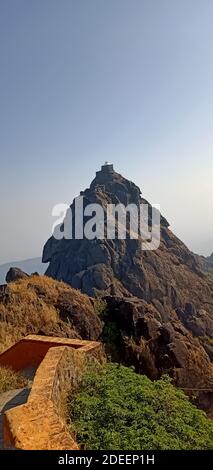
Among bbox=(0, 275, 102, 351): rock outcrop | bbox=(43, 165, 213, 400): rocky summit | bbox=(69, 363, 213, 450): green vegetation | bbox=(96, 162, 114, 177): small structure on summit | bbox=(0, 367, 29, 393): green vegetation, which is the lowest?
bbox=(69, 363, 213, 450): green vegetation

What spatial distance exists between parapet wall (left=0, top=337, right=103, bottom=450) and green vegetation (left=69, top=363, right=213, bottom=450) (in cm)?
35

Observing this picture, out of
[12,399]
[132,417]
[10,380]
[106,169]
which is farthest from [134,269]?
[132,417]

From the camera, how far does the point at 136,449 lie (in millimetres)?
5488

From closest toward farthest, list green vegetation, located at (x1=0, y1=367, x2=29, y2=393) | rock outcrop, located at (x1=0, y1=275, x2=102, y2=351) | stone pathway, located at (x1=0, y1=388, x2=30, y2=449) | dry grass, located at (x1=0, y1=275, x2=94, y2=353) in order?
stone pathway, located at (x1=0, y1=388, x2=30, y2=449) → green vegetation, located at (x1=0, y1=367, x2=29, y2=393) → dry grass, located at (x1=0, y1=275, x2=94, y2=353) → rock outcrop, located at (x1=0, y1=275, x2=102, y2=351)

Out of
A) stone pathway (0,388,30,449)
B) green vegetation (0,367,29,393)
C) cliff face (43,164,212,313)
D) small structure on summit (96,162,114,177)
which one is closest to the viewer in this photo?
stone pathway (0,388,30,449)

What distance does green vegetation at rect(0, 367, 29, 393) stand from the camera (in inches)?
359

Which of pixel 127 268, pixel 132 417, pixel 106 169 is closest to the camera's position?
pixel 132 417

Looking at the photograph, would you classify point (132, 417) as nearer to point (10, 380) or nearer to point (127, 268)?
point (10, 380)

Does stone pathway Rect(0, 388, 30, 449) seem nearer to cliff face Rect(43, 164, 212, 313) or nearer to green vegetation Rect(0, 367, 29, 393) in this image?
green vegetation Rect(0, 367, 29, 393)

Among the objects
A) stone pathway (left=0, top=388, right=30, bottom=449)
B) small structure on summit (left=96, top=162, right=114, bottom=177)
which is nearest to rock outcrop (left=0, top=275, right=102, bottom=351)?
stone pathway (left=0, top=388, right=30, bottom=449)

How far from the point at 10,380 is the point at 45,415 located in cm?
491

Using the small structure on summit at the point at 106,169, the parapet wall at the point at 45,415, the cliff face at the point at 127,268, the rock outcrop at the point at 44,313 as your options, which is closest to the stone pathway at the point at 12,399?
the parapet wall at the point at 45,415

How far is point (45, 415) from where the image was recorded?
4816 millimetres
